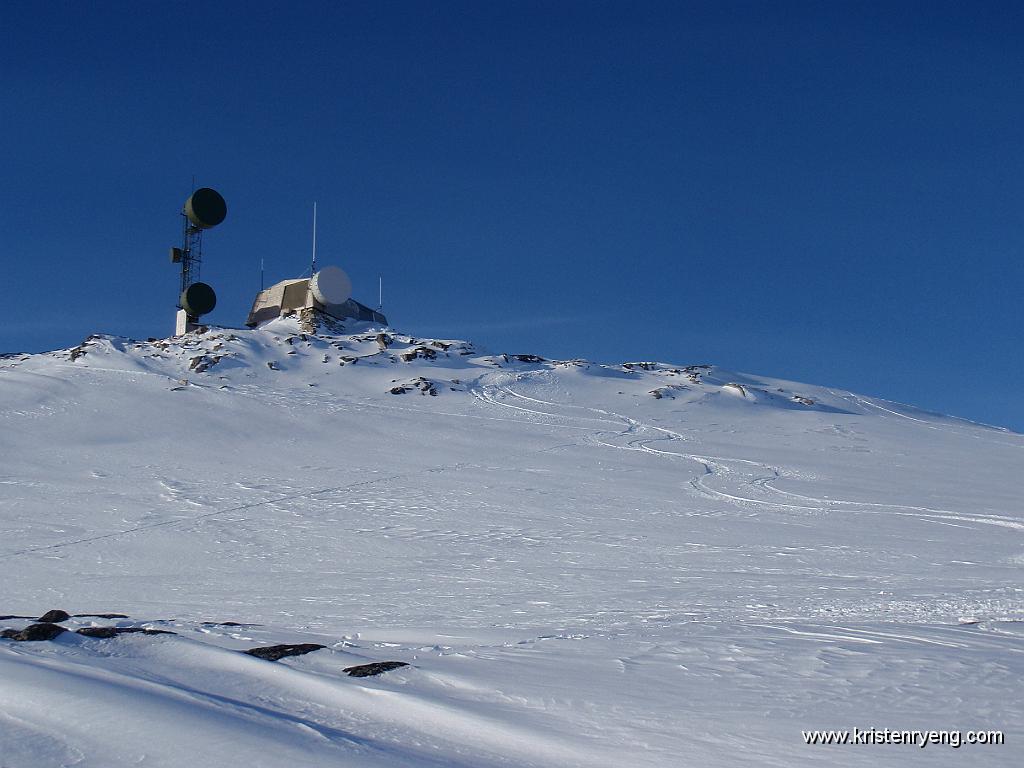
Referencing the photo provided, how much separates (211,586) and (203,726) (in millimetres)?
6896

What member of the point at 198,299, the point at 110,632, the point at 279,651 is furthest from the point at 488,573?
the point at 198,299

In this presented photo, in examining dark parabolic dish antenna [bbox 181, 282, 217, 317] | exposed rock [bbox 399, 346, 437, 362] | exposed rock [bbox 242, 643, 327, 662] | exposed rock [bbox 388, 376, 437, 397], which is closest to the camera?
exposed rock [bbox 242, 643, 327, 662]

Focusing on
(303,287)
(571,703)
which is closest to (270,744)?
(571,703)

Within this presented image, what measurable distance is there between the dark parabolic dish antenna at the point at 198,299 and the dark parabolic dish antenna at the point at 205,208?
3066 mm

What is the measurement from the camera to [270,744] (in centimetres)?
414

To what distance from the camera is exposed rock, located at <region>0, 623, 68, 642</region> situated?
612 cm

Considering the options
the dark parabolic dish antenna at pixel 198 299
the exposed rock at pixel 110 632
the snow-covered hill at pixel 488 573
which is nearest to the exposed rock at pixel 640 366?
the snow-covered hill at pixel 488 573

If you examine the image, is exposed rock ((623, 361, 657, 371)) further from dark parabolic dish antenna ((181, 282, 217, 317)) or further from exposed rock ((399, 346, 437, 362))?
dark parabolic dish antenna ((181, 282, 217, 317))

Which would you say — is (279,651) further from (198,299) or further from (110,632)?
(198,299)

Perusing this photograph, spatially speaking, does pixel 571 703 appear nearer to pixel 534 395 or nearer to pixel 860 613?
pixel 860 613

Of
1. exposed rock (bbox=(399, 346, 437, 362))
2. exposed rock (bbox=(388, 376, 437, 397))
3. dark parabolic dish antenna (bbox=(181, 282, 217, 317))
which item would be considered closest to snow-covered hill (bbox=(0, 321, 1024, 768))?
exposed rock (bbox=(388, 376, 437, 397))

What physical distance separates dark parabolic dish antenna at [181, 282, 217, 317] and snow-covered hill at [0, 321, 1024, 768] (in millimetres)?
9931

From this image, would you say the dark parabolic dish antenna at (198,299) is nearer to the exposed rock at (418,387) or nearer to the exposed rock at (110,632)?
the exposed rock at (418,387)

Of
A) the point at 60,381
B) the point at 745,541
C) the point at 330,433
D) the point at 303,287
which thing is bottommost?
the point at 745,541
